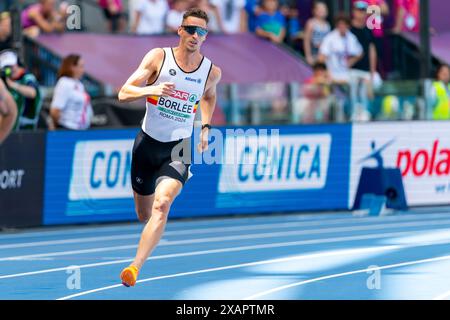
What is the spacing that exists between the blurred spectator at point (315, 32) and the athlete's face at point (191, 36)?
11.4m

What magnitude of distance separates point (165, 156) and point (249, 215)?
743cm

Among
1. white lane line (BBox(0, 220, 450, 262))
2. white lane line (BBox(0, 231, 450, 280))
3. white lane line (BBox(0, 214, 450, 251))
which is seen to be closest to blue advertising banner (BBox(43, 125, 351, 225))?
white lane line (BBox(0, 214, 450, 251))

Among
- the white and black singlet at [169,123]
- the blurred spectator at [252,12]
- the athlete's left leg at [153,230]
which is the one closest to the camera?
the athlete's left leg at [153,230]

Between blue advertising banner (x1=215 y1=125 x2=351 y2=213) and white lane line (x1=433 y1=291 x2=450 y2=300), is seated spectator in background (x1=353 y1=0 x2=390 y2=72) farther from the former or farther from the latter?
white lane line (x1=433 y1=291 x2=450 y2=300)

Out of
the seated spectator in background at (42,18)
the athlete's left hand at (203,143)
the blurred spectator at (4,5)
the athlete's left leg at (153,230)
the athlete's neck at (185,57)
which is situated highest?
the blurred spectator at (4,5)

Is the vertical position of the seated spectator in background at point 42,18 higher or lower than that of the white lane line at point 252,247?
higher

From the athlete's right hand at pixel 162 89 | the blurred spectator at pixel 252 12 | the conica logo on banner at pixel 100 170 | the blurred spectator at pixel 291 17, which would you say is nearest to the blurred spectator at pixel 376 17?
the blurred spectator at pixel 291 17

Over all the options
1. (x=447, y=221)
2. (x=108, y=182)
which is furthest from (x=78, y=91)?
(x=447, y=221)

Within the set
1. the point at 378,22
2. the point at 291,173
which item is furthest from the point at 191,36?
the point at 378,22

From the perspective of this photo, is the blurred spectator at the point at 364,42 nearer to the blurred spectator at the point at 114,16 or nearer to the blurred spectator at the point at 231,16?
the blurred spectator at the point at 231,16

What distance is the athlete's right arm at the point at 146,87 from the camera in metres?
11.4

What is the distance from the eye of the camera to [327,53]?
22562mm

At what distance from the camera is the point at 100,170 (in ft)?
61.0
